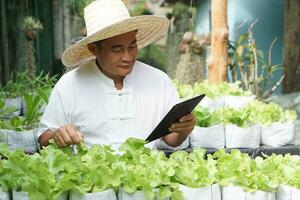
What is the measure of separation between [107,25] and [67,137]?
0.59 meters

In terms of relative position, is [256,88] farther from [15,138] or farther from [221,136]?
[15,138]

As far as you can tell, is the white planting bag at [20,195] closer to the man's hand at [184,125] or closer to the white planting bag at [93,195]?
the white planting bag at [93,195]

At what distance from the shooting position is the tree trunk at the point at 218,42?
6.12 meters

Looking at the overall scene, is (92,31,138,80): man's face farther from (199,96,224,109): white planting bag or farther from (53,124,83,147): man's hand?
(199,96,224,109): white planting bag

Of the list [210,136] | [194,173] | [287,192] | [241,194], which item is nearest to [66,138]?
[194,173]

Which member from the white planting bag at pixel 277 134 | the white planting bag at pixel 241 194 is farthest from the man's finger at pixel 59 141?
the white planting bag at pixel 277 134

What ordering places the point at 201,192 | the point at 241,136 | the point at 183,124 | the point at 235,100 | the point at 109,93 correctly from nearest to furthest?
1. the point at 201,192
2. the point at 183,124
3. the point at 109,93
4. the point at 241,136
5. the point at 235,100

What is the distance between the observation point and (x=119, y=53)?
2.44m

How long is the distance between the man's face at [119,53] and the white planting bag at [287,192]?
0.88m

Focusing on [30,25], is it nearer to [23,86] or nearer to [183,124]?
[23,86]

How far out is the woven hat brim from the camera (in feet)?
7.99

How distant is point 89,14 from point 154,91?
18.8 inches

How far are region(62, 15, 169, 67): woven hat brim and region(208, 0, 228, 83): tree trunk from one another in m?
3.33

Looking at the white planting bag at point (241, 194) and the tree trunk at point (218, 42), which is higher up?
the tree trunk at point (218, 42)
